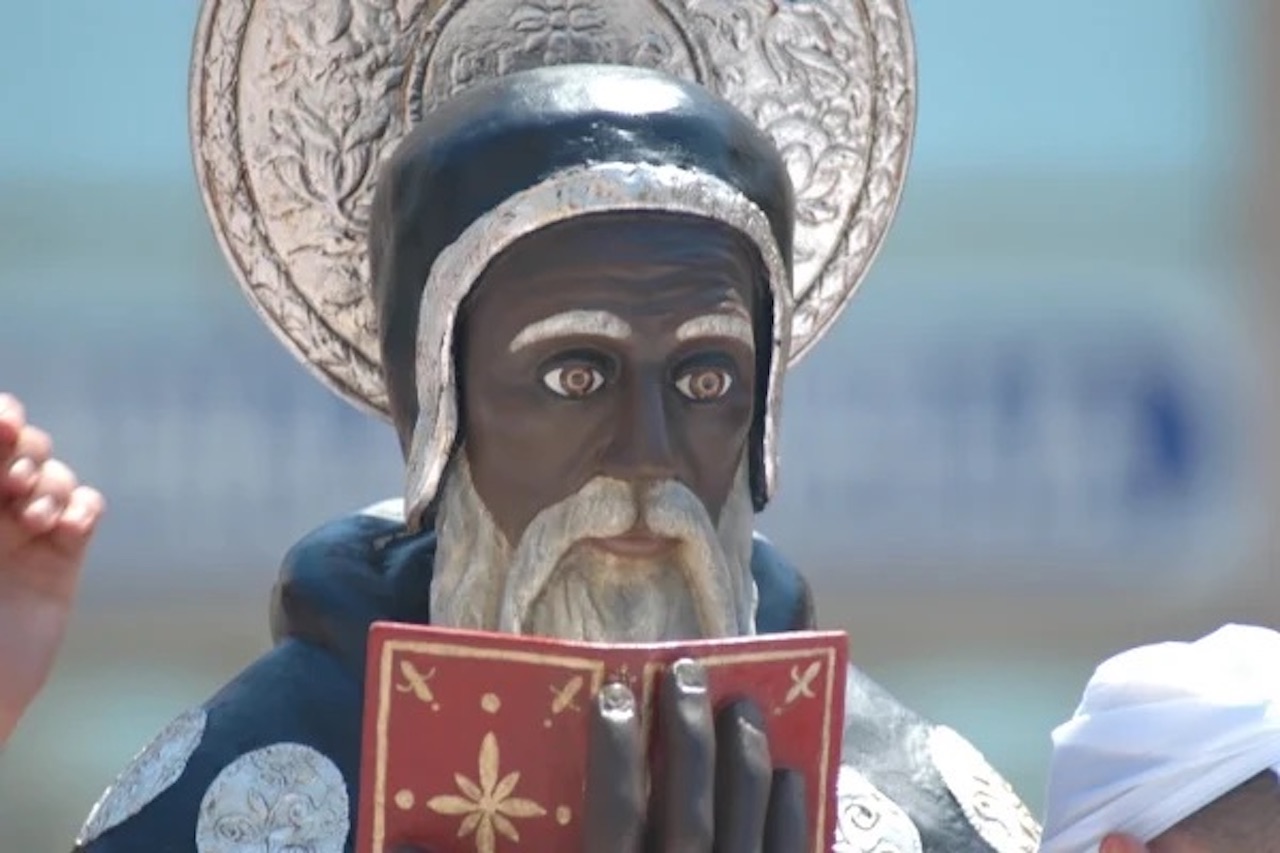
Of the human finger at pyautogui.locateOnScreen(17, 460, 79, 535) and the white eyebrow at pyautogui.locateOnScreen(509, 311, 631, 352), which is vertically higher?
the white eyebrow at pyautogui.locateOnScreen(509, 311, 631, 352)

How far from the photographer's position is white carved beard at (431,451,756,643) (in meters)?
4.88

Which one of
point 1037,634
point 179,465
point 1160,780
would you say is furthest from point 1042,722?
point 1160,780

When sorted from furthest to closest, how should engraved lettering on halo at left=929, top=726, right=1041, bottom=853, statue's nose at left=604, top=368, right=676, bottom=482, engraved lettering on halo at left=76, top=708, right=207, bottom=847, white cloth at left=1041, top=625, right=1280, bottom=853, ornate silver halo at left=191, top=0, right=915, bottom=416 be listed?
1. ornate silver halo at left=191, top=0, right=915, bottom=416
2. engraved lettering on halo at left=929, top=726, right=1041, bottom=853
3. engraved lettering on halo at left=76, top=708, right=207, bottom=847
4. statue's nose at left=604, top=368, right=676, bottom=482
5. white cloth at left=1041, top=625, right=1280, bottom=853

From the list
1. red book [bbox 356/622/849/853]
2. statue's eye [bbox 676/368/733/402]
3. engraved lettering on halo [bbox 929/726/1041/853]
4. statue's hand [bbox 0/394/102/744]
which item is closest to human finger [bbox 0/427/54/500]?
statue's hand [bbox 0/394/102/744]

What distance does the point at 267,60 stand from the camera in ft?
18.0

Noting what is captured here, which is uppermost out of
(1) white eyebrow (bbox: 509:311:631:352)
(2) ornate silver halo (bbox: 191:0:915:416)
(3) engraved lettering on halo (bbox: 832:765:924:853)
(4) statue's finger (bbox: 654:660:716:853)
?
(2) ornate silver halo (bbox: 191:0:915:416)

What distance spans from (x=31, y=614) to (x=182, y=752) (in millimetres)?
553

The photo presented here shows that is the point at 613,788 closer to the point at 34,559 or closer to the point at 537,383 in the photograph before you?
the point at 34,559

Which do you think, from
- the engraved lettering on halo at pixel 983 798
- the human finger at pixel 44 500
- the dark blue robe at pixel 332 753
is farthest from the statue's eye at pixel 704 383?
the human finger at pixel 44 500

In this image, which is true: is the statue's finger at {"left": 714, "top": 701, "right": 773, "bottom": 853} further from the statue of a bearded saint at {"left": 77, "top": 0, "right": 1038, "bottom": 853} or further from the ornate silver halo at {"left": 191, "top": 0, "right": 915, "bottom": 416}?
the ornate silver halo at {"left": 191, "top": 0, "right": 915, "bottom": 416}

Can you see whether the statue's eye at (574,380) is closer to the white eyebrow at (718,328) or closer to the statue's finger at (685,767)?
the white eyebrow at (718,328)

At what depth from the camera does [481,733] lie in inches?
172

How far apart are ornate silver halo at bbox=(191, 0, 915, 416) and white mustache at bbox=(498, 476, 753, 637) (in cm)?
58

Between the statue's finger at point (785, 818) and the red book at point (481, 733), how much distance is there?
0.14m
